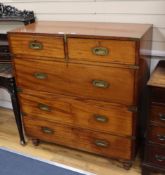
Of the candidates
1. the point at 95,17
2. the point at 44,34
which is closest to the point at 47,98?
the point at 44,34

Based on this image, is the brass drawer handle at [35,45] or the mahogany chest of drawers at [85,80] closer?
the mahogany chest of drawers at [85,80]

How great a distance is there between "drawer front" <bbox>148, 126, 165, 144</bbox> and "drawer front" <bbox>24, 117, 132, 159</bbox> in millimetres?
179

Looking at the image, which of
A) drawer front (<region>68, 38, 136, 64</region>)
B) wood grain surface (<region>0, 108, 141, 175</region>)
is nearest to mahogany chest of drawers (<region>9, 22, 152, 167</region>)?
drawer front (<region>68, 38, 136, 64</region>)

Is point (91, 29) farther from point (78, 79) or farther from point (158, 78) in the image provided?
point (158, 78)

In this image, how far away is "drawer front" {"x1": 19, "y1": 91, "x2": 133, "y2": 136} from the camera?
1728 mm

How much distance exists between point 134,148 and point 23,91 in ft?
2.98

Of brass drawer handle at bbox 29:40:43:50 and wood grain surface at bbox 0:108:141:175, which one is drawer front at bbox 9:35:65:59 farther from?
wood grain surface at bbox 0:108:141:175

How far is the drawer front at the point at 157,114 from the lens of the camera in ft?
5.06

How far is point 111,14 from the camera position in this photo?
192cm

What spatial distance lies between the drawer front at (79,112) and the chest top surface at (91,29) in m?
0.45

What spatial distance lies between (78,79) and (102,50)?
27cm

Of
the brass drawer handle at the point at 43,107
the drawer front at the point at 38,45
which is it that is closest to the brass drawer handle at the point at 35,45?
the drawer front at the point at 38,45

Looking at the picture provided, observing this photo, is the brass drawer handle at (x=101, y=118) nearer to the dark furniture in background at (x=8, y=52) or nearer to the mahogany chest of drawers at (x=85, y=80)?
the mahogany chest of drawers at (x=85, y=80)

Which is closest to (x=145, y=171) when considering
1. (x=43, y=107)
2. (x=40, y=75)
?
(x=43, y=107)
